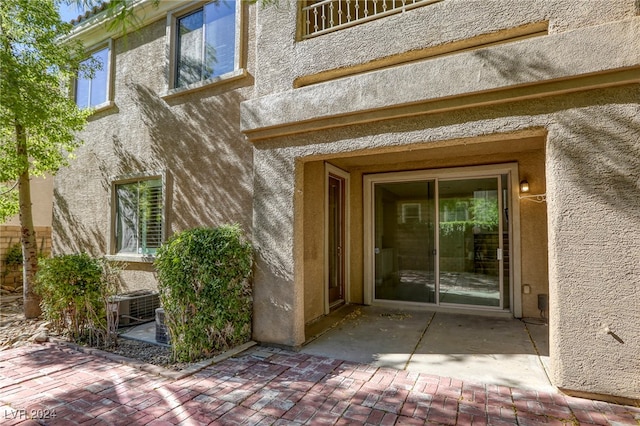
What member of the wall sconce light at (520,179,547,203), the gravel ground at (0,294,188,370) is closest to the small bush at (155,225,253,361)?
the gravel ground at (0,294,188,370)

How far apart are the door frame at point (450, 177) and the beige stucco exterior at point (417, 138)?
0.32 feet

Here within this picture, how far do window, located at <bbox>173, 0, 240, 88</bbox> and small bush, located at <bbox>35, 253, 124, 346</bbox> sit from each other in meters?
4.49

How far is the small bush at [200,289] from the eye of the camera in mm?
5070

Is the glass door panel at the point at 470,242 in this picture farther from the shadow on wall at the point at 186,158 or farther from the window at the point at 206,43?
the window at the point at 206,43

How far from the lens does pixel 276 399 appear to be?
155 inches

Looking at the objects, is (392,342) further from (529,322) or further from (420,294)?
(529,322)

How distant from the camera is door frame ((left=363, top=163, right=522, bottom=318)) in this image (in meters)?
7.13

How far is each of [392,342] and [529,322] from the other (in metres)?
3.13

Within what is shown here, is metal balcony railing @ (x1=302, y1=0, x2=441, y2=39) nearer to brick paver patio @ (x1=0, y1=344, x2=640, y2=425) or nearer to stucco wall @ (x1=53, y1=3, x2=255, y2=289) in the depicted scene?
stucco wall @ (x1=53, y1=3, x2=255, y2=289)

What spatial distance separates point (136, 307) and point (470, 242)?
749 cm

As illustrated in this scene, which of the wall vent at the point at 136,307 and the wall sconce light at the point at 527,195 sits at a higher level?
the wall sconce light at the point at 527,195

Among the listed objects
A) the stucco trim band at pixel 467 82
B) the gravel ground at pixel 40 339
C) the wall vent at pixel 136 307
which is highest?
the stucco trim band at pixel 467 82

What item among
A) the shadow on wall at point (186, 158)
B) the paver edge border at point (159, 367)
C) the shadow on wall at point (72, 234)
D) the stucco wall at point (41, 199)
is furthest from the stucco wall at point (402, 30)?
the stucco wall at point (41, 199)

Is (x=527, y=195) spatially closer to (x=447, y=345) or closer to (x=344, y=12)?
(x=447, y=345)
